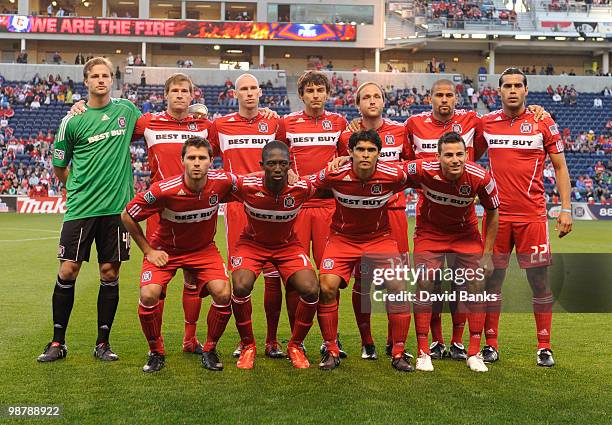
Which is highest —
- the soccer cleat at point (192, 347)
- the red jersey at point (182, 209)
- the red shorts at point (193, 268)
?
the red jersey at point (182, 209)

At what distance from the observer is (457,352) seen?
6.38m

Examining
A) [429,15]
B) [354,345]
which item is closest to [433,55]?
[429,15]

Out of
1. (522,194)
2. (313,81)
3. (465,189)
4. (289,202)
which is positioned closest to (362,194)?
(289,202)

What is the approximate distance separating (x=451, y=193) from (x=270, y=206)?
1.50 m

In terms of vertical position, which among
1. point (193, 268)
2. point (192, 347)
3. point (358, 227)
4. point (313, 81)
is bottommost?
point (192, 347)

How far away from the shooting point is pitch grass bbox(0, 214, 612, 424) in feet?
15.0

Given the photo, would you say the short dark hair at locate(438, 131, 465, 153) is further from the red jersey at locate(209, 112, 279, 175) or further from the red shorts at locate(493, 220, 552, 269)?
the red jersey at locate(209, 112, 279, 175)

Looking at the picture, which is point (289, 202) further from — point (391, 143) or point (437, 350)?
point (437, 350)

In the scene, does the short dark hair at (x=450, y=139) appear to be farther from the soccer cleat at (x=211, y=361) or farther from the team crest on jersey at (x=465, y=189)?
the soccer cleat at (x=211, y=361)

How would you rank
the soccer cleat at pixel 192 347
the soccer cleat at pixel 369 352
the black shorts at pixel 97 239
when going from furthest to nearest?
the soccer cleat at pixel 192 347 → the soccer cleat at pixel 369 352 → the black shorts at pixel 97 239

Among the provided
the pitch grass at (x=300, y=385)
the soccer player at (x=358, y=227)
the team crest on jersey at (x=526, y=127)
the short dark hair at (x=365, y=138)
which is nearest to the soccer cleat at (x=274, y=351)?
the pitch grass at (x=300, y=385)

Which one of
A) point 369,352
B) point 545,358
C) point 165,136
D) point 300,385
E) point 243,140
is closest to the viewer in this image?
point 300,385

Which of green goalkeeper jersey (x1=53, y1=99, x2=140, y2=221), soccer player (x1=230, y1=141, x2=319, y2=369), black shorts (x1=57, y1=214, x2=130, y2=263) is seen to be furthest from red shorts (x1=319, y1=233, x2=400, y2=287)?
green goalkeeper jersey (x1=53, y1=99, x2=140, y2=221)

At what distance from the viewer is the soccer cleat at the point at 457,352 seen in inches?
249
